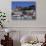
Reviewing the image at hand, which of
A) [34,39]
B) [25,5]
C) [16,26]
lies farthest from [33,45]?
[25,5]

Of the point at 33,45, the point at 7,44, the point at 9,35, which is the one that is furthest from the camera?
the point at 9,35

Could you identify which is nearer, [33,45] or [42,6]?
[33,45]

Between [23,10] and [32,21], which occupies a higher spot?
[23,10]

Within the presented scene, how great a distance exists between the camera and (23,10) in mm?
5254

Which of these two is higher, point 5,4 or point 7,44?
point 5,4

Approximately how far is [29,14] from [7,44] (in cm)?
126

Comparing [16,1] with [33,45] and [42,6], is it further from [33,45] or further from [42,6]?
[33,45]

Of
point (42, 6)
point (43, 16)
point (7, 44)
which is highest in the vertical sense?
point (42, 6)

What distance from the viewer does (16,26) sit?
523cm

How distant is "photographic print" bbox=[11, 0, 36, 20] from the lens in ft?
17.1

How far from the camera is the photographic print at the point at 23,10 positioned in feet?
17.1

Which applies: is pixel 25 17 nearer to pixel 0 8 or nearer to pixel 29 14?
pixel 29 14

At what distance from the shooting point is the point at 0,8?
5188 millimetres

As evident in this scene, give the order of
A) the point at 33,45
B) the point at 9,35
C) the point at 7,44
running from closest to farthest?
the point at 33,45
the point at 7,44
the point at 9,35
